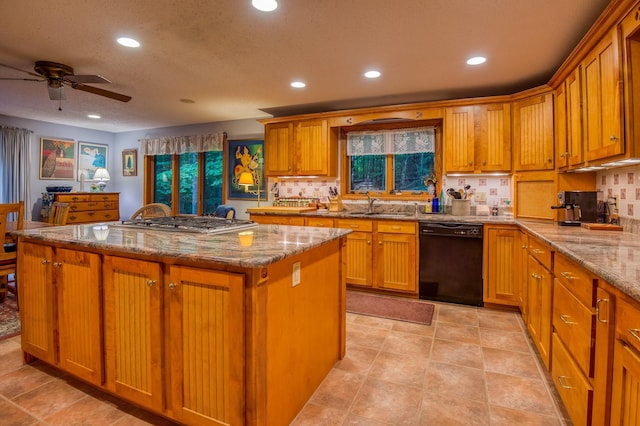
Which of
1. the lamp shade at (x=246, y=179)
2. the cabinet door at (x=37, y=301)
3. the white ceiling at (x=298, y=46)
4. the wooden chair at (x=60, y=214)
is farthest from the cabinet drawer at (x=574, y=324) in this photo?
the wooden chair at (x=60, y=214)

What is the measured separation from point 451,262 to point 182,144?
15.6 feet

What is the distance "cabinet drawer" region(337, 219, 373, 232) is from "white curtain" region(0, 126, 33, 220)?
526cm

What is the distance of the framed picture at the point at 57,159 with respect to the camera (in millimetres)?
5781

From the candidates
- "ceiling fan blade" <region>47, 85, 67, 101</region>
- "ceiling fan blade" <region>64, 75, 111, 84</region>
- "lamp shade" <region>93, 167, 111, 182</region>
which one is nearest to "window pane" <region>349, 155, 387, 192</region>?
"ceiling fan blade" <region>64, 75, 111, 84</region>

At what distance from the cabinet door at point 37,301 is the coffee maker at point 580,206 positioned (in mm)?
3679

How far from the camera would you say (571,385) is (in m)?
1.58

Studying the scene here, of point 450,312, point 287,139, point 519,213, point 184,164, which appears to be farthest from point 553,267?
point 184,164

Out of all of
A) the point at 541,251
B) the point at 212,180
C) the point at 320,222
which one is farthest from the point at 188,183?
the point at 541,251

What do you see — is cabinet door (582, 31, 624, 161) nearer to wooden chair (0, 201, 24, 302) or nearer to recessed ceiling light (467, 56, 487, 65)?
recessed ceiling light (467, 56, 487, 65)

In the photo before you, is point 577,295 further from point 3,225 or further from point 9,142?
point 9,142

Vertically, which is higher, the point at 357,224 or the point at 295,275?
the point at 357,224

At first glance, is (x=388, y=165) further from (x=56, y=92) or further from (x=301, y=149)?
(x=56, y=92)

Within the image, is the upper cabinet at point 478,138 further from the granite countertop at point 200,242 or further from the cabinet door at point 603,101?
the granite countertop at point 200,242

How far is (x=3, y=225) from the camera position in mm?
2936
